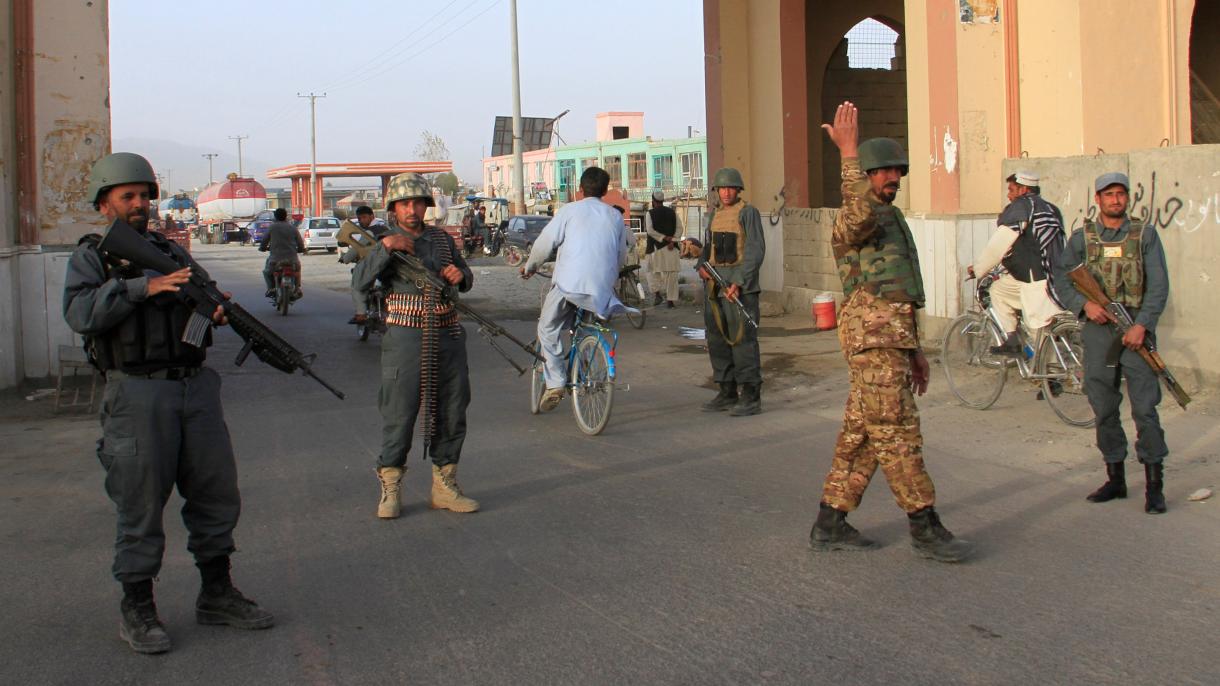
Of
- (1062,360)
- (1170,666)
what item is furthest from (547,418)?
(1170,666)

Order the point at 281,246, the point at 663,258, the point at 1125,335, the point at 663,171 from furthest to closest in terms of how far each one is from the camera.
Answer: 1. the point at 663,171
2. the point at 281,246
3. the point at 663,258
4. the point at 1125,335

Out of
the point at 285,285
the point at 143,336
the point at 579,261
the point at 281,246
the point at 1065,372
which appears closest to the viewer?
the point at 143,336

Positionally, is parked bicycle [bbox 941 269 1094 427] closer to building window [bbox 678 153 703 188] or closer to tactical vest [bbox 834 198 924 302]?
tactical vest [bbox 834 198 924 302]

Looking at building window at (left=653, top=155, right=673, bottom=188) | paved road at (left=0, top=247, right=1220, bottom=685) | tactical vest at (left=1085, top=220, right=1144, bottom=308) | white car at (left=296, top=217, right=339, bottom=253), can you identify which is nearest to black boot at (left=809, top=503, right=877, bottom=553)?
paved road at (left=0, top=247, right=1220, bottom=685)

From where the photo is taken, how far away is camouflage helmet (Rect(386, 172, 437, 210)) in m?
6.37

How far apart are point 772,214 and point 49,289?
1048cm

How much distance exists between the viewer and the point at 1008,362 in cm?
937

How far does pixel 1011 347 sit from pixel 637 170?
198 ft

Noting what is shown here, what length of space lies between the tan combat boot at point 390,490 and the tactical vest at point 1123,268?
3.98 meters

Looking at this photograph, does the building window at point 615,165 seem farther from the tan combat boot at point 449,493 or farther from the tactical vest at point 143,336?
the tactical vest at point 143,336

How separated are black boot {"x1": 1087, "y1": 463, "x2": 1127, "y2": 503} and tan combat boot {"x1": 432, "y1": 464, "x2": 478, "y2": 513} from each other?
348cm

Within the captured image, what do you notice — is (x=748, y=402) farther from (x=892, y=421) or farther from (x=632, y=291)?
(x=632, y=291)

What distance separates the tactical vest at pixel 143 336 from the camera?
4.39 m

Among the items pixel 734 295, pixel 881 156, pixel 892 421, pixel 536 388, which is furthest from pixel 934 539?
pixel 536 388
